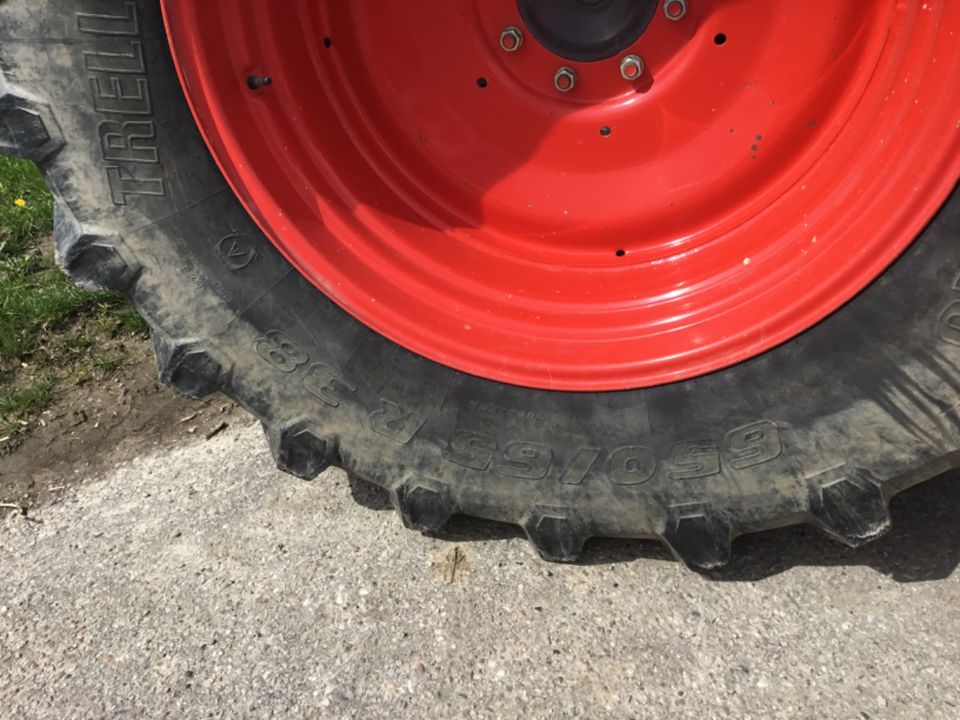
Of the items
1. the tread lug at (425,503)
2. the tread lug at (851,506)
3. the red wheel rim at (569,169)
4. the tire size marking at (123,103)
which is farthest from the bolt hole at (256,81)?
the tread lug at (851,506)

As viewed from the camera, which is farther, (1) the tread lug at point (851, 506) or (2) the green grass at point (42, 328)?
(2) the green grass at point (42, 328)

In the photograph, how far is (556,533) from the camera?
50.8 inches

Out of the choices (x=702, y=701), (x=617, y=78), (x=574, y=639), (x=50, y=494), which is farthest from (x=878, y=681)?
(x=50, y=494)

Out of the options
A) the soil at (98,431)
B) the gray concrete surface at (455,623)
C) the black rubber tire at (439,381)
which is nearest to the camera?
the black rubber tire at (439,381)

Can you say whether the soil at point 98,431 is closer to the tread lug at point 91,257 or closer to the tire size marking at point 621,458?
the tread lug at point 91,257

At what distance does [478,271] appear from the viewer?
4.29ft

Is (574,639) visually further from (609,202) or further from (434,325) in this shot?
(609,202)

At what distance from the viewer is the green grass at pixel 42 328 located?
190 centimetres

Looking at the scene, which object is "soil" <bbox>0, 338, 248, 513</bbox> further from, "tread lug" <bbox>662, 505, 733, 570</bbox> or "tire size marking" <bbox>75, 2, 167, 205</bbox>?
"tread lug" <bbox>662, 505, 733, 570</bbox>

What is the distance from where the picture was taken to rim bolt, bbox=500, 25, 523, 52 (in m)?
1.20

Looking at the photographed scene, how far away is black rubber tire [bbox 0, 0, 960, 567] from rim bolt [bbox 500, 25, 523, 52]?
0.47m

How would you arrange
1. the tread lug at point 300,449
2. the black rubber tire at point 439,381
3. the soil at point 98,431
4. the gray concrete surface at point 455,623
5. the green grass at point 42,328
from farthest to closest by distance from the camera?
the green grass at point 42,328
the soil at point 98,431
the tread lug at point 300,449
the gray concrete surface at point 455,623
the black rubber tire at point 439,381

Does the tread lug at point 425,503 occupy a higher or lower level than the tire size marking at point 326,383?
lower

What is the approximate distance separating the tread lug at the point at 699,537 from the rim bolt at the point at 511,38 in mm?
745
